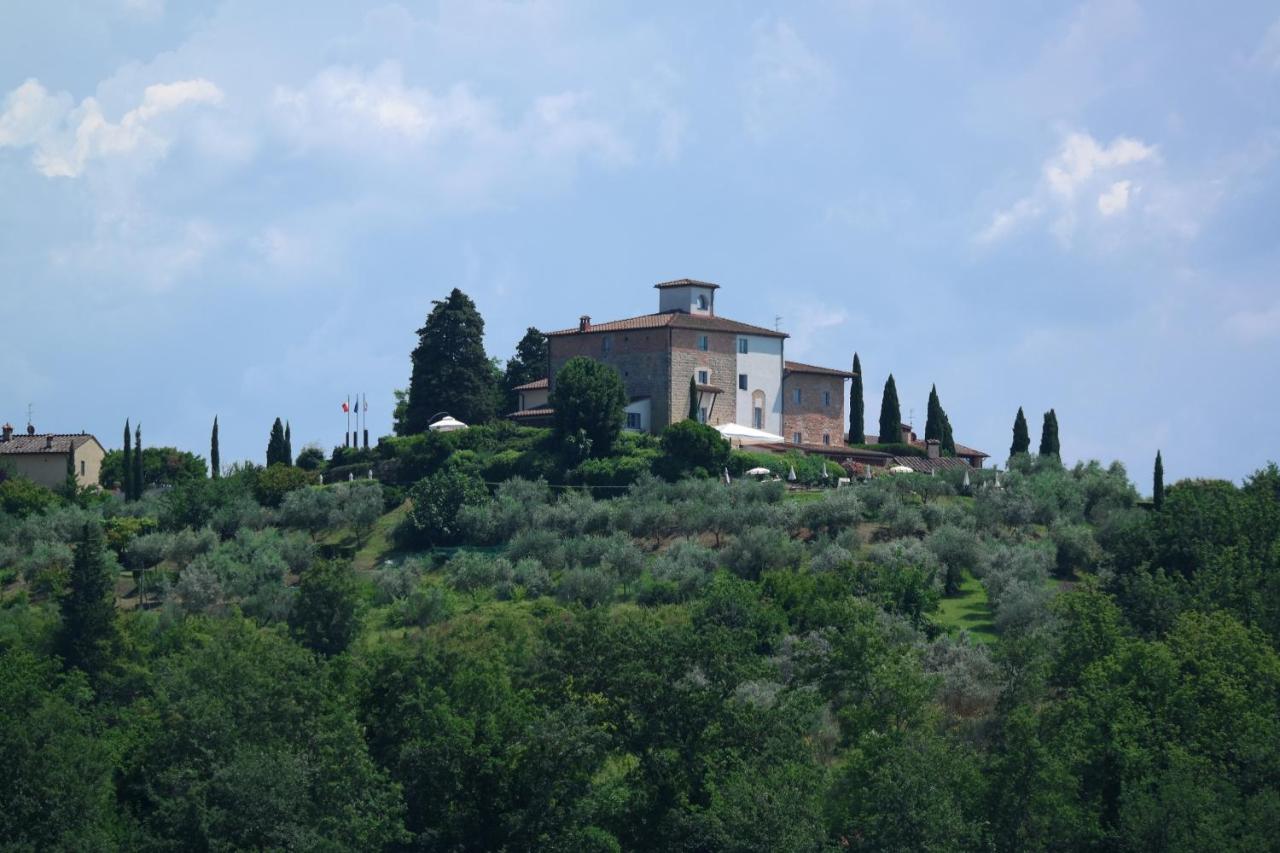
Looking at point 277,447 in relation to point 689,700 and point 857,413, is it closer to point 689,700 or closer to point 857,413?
point 857,413

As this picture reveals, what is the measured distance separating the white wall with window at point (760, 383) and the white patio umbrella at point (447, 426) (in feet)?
38.9

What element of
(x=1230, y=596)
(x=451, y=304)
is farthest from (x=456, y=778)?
(x=451, y=304)

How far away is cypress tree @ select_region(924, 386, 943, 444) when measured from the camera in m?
85.5

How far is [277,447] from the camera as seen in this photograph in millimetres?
83438

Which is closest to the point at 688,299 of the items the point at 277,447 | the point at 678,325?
the point at 678,325

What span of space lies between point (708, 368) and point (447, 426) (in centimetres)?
1124

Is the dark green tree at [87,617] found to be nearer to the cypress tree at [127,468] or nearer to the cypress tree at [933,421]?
the cypress tree at [127,468]

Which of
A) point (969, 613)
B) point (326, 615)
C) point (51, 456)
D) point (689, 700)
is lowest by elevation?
point (689, 700)

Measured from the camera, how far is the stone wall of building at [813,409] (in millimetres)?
81875

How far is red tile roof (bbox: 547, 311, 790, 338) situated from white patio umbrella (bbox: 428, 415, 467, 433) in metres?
6.80

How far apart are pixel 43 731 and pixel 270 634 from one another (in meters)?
10.6

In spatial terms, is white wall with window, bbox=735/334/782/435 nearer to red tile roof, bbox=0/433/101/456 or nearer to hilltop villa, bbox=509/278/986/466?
hilltop villa, bbox=509/278/986/466

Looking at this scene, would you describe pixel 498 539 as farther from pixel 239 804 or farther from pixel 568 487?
pixel 239 804

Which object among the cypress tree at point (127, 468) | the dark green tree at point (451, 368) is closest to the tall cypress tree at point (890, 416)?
the dark green tree at point (451, 368)
